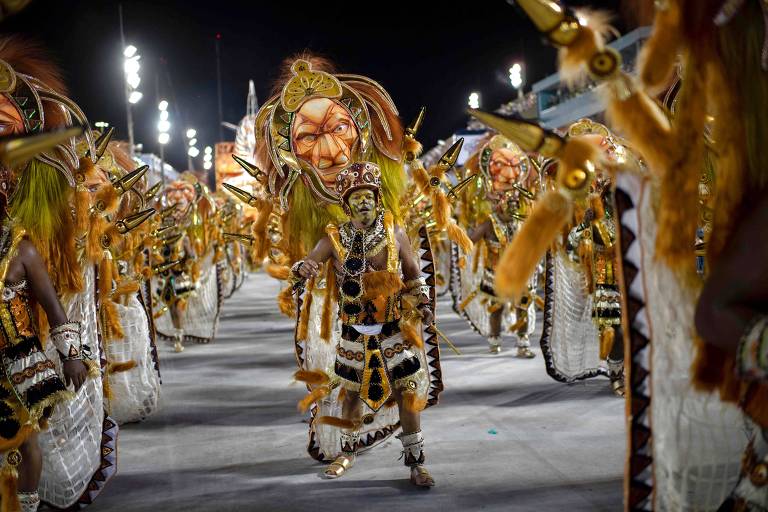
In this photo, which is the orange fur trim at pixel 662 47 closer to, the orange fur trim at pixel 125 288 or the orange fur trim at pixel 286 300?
the orange fur trim at pixel 286 300

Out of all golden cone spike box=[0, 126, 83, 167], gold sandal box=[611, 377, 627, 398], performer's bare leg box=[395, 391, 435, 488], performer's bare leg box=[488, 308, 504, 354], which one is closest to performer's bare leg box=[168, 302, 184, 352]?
performer's bare leg box=[488, 308, 504, 354]

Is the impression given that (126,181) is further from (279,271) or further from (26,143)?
(26,143)

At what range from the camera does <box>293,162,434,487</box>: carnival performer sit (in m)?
4.43

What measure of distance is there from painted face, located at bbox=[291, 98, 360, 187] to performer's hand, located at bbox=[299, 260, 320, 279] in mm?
874

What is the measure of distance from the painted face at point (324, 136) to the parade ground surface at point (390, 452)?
1.90m

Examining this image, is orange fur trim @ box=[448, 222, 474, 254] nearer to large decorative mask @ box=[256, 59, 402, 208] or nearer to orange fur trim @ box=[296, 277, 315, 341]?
large decorative mask @ box=[256, 59, 402, 208]

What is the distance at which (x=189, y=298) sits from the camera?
412 inches

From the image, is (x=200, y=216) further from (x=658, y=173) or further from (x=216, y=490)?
(x=658, y=173)

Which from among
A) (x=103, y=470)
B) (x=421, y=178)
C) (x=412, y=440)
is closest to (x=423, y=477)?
(x=412, y=440)

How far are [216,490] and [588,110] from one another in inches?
976

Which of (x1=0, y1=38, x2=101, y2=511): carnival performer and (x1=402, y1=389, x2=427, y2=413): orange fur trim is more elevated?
(x1=0, y1=38, x2=101, y2=511): carnival performer

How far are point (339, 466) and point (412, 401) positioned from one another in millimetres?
663

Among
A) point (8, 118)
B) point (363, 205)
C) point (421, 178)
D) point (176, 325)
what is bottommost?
point (176, 325)

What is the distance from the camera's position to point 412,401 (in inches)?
175
